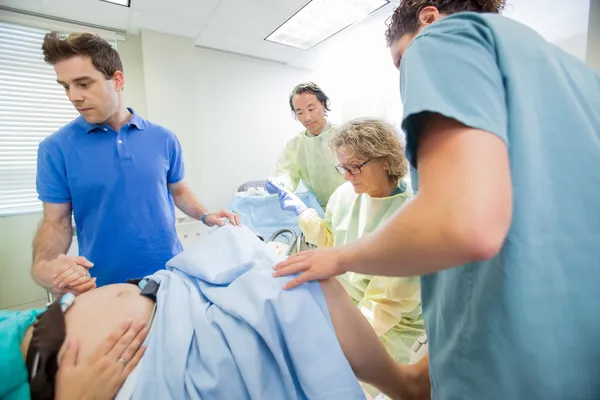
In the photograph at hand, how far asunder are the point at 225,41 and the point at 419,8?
2.78 meters

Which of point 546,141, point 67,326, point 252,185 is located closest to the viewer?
point 546,141

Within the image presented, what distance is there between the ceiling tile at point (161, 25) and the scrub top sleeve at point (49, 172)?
1.76 metres

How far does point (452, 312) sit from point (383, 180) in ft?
2.69

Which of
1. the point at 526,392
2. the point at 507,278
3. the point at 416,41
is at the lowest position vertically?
the point at 526,392

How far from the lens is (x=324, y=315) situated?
710 mm

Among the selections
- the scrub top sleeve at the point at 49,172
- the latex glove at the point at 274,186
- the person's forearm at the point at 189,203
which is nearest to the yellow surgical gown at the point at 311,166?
the latex glove at the point at 274,186

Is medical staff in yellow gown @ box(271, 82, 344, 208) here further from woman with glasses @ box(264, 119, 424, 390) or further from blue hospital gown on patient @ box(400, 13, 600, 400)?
blue hospital gown on patient @ box(400, 13, 600, 400)

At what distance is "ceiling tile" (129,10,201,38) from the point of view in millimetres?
2311

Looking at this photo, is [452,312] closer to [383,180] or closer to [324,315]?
[324,315]

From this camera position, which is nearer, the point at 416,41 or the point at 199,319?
the point at 416,41

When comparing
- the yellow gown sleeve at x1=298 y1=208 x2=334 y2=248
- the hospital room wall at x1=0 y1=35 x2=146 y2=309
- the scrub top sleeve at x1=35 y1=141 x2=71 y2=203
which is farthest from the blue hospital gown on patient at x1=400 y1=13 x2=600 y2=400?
the hospital room wall at x1=0 y1=35 x2=146 y2=309

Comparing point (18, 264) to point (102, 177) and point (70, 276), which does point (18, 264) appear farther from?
point (70, 276)

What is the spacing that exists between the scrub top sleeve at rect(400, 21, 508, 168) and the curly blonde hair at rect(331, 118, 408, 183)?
2.72 feet

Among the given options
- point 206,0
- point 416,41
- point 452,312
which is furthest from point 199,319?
point 206,0
